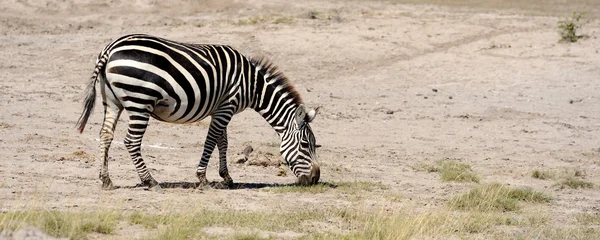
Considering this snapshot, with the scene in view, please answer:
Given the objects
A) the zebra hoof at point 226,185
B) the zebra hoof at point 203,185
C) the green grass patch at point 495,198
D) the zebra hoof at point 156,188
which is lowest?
the green grass patch at point 495,198

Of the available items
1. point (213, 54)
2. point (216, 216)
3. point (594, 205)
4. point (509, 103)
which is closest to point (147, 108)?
point (213, 54)

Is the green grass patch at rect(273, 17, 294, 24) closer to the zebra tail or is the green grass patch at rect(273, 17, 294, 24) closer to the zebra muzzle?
the zebra muzzle

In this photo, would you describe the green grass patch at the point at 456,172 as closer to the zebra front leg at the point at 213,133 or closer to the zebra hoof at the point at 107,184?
the zebra front leg at the point at 213,133

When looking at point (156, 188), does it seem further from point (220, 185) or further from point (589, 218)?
point (589, 218)

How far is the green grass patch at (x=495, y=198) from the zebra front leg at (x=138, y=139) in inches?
124

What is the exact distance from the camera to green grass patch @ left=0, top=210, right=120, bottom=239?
24.6 feet

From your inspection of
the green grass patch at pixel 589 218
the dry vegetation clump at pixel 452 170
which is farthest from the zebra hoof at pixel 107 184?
the green grass patch at pixel 589 218

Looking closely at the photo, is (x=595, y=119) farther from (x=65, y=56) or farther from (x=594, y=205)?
(x=65, y=56)

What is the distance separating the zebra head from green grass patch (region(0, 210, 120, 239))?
10.3ft

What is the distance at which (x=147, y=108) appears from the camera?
32.5 ft

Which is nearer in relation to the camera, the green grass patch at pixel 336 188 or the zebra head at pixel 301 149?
the green grass patch at pixel 336 188

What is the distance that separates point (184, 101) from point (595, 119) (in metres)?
9.42

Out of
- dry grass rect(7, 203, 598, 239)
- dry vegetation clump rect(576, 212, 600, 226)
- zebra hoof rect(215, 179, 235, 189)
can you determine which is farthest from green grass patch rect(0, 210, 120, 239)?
dry vegetation clump rect(576, 212, 600, 226)

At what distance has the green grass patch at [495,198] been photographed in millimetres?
10328
